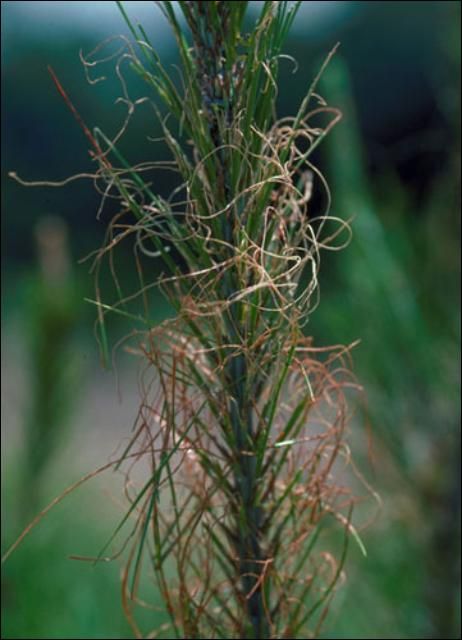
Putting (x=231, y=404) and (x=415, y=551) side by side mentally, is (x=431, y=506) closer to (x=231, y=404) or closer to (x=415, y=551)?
(x=415, y=551)

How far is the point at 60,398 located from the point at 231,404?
29.7 inches

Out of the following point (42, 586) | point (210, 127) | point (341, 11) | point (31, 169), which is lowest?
point (42, 586)

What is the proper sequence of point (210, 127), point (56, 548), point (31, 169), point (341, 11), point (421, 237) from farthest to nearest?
point (31, 169)
point (341, 11)
point (56, 548)
point (421, 237)
point (210, 127)

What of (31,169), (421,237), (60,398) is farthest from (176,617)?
(31,169)

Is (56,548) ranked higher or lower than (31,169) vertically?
lower

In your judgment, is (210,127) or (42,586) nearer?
(210,127)

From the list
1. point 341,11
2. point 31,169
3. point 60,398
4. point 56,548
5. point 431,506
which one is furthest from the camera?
point 31,169

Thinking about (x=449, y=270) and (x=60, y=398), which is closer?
(x=449, y=270)

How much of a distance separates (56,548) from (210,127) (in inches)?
45.5

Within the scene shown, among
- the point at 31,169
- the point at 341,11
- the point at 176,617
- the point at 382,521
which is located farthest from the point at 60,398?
the point at 31,169

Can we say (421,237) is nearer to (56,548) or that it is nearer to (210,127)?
(210,127)

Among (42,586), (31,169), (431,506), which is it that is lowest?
(42,586)

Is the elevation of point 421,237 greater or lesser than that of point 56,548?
greater

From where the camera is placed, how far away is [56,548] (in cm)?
137
